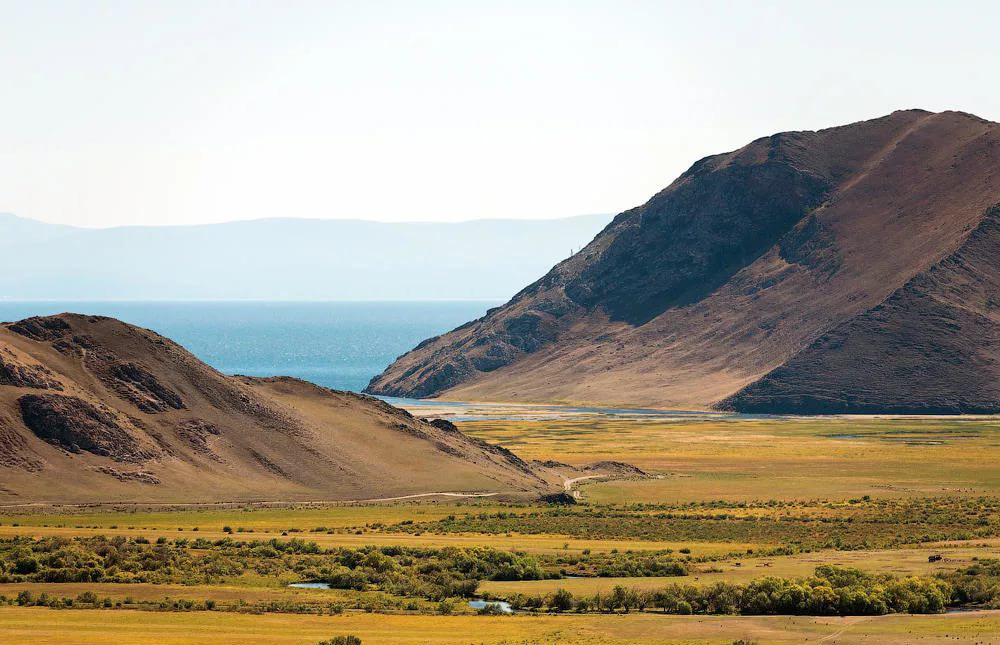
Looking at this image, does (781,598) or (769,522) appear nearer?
(781,598)

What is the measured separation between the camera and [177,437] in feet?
335

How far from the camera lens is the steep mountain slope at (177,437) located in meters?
94.6

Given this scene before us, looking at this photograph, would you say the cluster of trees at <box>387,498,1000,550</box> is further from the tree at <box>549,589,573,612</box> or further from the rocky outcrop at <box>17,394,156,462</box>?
the tree at <box>549,589,573,612</box>

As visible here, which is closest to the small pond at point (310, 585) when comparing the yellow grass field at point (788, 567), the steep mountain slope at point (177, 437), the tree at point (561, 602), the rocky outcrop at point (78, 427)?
the yellow grass field at point (788, 567)

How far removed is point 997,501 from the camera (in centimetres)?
10188

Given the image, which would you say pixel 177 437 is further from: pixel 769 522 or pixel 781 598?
pixel 781 598

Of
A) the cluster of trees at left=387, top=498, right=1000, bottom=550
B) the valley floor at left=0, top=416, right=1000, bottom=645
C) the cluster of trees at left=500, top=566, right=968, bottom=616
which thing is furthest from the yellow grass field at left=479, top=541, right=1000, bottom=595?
the cluster of trees at left=387, top=498, right=1000, bottom=550

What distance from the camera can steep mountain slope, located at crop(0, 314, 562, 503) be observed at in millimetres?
94625

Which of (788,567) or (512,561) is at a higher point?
(512,561)

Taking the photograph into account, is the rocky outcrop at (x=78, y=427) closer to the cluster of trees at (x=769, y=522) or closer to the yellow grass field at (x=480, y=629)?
Answer: the cluster of trees at (x=769, y=522)

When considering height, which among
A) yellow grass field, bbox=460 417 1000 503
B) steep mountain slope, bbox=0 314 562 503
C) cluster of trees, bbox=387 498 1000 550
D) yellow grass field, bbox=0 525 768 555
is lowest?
yellow grass field, bbox=460 417 1000 503

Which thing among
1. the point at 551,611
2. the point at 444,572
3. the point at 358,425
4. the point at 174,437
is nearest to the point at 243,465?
the point at 174,437

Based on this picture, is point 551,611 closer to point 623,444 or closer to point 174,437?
point 174,437

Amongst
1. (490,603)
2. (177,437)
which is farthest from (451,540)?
(177,437)
